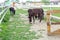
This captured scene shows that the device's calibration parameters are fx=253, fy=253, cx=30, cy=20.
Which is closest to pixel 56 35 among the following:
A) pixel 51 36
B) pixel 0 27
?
pixel 51 36

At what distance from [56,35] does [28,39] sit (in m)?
1.80

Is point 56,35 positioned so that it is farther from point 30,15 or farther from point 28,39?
point 30,15

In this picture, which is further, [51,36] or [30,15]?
[30,15]

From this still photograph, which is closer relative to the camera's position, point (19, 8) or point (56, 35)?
point (56, 35)

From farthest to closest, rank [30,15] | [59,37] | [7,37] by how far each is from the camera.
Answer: [30,15], [59,37], [7,37]

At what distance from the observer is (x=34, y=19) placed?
14156mm

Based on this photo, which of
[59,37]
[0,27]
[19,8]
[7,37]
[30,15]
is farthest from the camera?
[19,8]

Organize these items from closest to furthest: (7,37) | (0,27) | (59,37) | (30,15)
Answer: (7,37) < (0,27) < (59,37) < (30,15)

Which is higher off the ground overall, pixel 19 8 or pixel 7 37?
pixel 7 37

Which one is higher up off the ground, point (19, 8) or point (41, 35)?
point (41, 35)

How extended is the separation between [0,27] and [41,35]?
225 cm

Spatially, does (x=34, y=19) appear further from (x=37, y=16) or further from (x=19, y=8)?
(x=19, y=8)

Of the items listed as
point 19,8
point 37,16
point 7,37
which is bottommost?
point 19,8

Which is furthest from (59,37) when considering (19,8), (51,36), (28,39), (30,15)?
(19,8)
